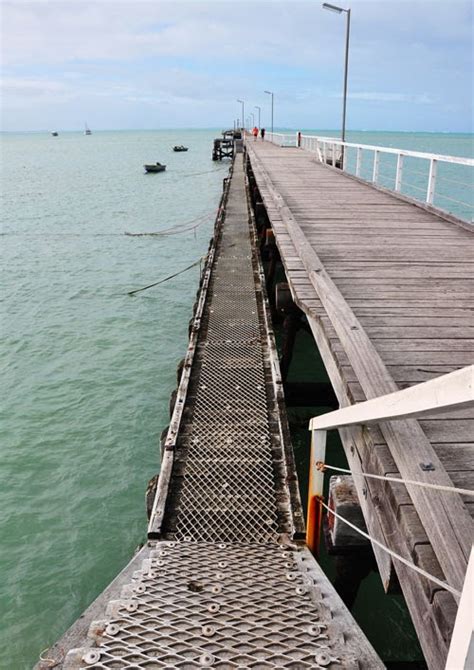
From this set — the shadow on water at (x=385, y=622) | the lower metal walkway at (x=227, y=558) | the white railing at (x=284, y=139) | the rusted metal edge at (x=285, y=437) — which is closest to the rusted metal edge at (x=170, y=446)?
the lower metal walkway at (x=227, y=558)

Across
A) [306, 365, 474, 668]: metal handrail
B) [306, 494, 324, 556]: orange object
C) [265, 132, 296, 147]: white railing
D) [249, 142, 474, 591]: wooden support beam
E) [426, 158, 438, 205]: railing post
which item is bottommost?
[306, 494, 324, 556]: orange object

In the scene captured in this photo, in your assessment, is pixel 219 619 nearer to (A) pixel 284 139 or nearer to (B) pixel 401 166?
(B) pixel 401 166

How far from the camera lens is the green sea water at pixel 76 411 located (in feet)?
19.3

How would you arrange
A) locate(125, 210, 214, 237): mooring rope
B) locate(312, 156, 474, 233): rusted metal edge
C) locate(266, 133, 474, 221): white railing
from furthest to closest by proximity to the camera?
locate(125, 210, 214, 237): mooring rope, locate(266, 133, 474, 221): white railing, locate(312, 156, 474, 233): rusted metal edge

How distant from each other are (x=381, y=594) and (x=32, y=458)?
18.1 feet

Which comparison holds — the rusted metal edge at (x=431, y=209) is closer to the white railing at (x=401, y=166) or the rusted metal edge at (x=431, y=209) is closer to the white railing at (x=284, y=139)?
the white railing at (x=401, y=166)

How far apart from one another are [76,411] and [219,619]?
747 centimetres

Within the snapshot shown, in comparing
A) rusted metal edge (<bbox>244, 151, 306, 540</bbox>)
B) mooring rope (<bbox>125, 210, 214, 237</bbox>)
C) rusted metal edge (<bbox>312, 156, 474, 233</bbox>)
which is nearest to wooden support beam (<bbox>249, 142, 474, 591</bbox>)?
rusted metal edge (<bbox>244, 151, 306, 540</bbox>)

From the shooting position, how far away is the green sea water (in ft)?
19.3

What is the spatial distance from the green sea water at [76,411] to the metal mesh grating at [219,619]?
3.35 metres

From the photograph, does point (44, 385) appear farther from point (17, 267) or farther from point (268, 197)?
point (17, 267)

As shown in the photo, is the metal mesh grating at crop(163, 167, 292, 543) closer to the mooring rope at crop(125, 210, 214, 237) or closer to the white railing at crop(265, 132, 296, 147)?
the mooring rope at crop(125, 210, 214, 237)

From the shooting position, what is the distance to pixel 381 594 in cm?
510

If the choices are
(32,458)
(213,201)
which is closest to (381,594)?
(32,458)
